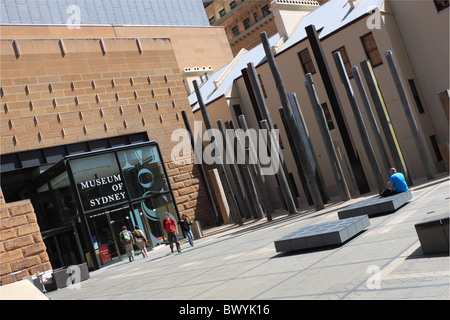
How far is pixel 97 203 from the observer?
2769 centimetres

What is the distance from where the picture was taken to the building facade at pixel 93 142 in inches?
1086

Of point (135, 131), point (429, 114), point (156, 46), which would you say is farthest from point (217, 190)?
point (429, 114)

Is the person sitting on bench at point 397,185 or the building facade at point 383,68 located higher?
the building facade at point 383,68

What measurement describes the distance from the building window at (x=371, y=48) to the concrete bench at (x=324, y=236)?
20.0m

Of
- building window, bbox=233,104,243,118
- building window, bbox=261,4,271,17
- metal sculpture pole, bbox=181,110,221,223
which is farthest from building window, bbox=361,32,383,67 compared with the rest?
building window, bbox=261,4,271,17

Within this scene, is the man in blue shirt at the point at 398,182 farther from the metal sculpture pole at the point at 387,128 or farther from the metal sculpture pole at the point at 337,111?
the metal sculpture pole at the point at 337,111

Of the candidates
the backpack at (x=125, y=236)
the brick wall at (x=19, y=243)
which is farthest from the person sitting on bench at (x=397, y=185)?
the backpack at (x=125, y=236)

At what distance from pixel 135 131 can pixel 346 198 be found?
1419cm

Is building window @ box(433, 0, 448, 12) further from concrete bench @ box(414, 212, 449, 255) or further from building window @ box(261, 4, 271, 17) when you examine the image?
building window @ box(261, 4, 271, 17)

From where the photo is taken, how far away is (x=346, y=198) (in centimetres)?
2359

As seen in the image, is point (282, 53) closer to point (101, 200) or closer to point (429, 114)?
point (429, 114)

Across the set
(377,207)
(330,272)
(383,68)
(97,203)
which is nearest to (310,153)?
(383,68)

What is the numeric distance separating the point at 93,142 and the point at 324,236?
21.4 m
